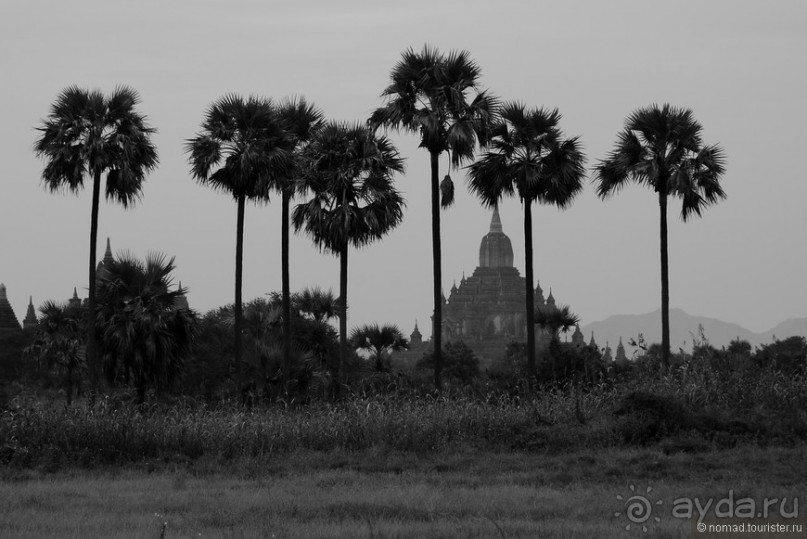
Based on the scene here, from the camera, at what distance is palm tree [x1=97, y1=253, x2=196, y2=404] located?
105 ft

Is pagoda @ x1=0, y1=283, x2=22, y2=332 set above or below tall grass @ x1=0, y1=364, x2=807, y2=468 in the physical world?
above

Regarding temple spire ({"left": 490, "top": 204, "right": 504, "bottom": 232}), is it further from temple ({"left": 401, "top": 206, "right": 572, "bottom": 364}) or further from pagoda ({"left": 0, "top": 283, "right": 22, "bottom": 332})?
pagoda ({"left": 0, "top": 283, "right": 22, "bottom": 332})

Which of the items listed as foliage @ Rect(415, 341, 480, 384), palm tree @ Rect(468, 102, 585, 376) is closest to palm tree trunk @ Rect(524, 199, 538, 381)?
palm tree @ Rect(468, 102, 585, 376)

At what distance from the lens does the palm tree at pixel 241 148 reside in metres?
34.3

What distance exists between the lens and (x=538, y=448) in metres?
21.9

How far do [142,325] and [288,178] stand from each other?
5.80 metres

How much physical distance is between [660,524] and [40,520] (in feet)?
23.3

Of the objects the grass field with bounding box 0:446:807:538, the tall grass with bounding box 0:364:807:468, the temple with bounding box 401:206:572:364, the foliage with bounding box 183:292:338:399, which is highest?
the temple with bounding box 401:206:572:364

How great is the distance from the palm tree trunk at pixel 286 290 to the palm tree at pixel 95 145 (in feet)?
12.8

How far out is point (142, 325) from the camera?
3203 centimetres

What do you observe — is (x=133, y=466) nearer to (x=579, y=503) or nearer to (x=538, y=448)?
(x=538, y=448)

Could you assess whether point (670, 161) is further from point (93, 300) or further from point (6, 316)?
point (6, 316)

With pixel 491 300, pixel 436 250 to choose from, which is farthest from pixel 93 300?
pixel 491 300

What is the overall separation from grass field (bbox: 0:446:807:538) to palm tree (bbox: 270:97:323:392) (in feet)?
36.3
